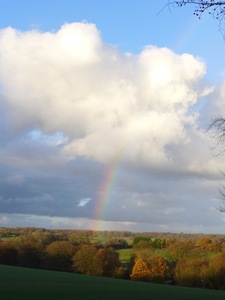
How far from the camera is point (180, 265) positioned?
78.9 meters

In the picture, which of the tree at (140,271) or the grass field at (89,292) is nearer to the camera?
the grass field at (89,292)

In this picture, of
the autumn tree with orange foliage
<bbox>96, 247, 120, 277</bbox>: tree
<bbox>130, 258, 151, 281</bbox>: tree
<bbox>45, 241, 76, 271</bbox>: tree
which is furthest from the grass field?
<bbox>45, 241, 76, 271</bbox>: tree

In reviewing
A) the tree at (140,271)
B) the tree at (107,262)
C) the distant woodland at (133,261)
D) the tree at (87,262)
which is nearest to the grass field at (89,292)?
the distant woodland at (133,261)

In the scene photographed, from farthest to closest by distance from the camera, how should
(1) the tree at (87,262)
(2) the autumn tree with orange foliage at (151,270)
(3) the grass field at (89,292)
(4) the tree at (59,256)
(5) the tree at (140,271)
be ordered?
(4) the tree at (59,256), (1) the tree at (87,262), (2) the autumn tree with orange foliage at (151,270), (5) the tree at (140,271), (3) the grass field at (89,292)

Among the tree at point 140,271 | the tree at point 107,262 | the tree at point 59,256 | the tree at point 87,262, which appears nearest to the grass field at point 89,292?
the tree at point 140,271

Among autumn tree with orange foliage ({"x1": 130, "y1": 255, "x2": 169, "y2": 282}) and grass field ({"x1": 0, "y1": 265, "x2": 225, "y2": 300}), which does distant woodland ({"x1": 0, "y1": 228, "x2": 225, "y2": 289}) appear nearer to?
autumn tree with orange foliage ({"x1": 130, "y1": 255, "x2": 169, "y2": 282})

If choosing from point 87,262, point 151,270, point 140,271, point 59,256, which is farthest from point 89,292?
point 59,256

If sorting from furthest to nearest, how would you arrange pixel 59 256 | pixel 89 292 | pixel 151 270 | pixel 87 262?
pixel 59 256 < pixel 87 262 < pixel 151 270 < pixel 89 292

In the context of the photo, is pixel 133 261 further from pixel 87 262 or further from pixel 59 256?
pixel 59 256

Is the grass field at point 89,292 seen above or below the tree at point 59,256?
below

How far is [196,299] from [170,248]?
64296 mm

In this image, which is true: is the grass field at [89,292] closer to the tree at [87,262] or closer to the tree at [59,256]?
the tree at [87,262]

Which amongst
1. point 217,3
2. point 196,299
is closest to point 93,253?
point 196,299

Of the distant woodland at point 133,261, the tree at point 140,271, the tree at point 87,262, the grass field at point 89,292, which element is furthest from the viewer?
the tree at point 87,262
